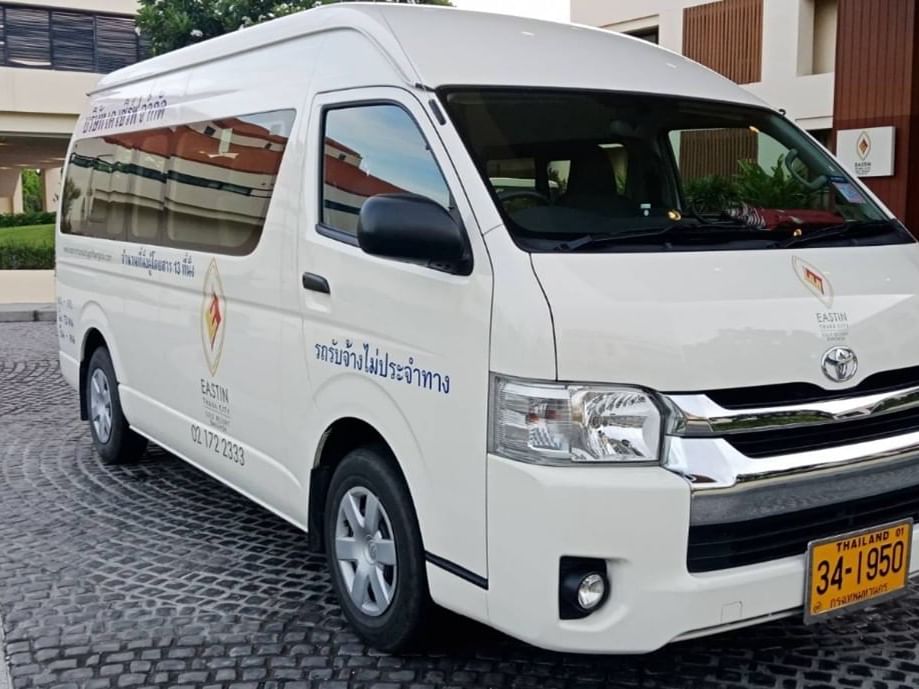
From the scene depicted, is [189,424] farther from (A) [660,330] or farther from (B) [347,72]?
(A) [660,330]

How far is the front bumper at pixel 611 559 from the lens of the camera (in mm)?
2859

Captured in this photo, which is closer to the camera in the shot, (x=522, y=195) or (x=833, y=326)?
(x=833, y=326)

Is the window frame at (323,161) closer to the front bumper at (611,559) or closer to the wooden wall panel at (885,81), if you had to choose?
the front bumper at (611,559)

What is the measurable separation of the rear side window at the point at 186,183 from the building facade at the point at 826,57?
7047 millimetres

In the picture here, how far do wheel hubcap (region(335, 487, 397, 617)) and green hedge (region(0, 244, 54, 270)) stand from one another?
17908mm

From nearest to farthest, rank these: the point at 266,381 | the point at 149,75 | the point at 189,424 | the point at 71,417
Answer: the point at 266,381 < the point at 189,424 < the point at 149,75 < the point at 71,417

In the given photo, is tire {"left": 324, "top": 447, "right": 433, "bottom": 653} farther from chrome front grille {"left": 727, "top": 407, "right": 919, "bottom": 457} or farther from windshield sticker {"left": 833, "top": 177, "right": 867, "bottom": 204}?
windshield sticker {"left": 833, "top": 177, "right": 867, "bottom": 204}

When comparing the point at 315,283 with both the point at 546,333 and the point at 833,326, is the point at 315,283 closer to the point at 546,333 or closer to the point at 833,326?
the point at 546,333

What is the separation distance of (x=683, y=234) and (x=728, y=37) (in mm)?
18608

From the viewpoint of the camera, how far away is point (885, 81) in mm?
9727

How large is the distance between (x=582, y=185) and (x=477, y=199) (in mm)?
618

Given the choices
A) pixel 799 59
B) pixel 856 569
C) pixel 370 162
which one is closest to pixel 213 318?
pixel 370 162

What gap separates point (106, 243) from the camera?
6.09m

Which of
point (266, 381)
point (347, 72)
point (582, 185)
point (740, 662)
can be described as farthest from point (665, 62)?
point (740, 662)
